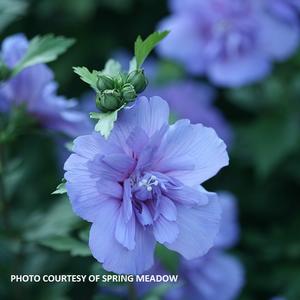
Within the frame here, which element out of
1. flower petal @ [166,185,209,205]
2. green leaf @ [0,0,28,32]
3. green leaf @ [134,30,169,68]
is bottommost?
flower petal @ [166,185,209,205]

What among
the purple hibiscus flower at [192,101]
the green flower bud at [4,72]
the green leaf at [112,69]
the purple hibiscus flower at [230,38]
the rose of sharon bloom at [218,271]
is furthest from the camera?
the purple hibiscus flower at [192,101]

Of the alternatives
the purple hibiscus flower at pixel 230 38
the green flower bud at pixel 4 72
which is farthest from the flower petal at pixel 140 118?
the purple hibiscus flower at pixel 230 38

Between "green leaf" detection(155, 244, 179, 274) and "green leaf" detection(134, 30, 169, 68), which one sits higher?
"green leaf" detection(134, 30, 169, 68)

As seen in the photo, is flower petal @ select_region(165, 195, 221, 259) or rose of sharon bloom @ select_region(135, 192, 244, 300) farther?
rose of sharon bloom @ select_region(135, 192, 244, 300)

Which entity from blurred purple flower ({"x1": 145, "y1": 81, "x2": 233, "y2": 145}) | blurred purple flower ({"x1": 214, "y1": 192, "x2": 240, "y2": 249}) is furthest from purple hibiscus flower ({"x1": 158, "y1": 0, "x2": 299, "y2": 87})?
blurred purple flower ({"x1": 214, "y1": 192, "x2": 240, "y2": 249})

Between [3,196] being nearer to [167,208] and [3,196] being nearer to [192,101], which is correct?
[167,208]

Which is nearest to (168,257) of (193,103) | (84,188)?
(84,188)

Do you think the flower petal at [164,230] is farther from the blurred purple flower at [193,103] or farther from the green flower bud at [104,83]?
the blurred purple flower at [193,103]

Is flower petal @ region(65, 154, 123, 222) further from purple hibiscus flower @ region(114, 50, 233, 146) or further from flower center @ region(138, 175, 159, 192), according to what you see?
purple hibiscus flower @ region(114, 50, 233, 146)
